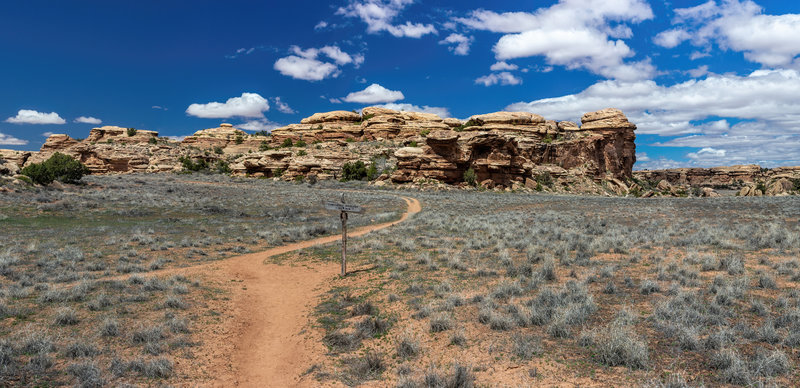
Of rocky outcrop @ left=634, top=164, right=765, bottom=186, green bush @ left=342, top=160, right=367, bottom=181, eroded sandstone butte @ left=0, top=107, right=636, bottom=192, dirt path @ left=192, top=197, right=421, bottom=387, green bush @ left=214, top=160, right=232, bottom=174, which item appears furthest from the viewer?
rocky outcrop @ left=634, top=164, right=765, bottom=186

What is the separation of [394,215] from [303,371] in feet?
71.4

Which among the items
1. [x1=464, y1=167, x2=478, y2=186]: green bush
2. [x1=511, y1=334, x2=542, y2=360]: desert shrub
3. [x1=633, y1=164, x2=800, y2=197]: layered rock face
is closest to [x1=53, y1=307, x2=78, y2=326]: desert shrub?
[x1=511, y1=334, x2=542, y2=360]: desert shrub

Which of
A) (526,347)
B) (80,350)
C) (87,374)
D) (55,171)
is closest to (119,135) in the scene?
(55,171)

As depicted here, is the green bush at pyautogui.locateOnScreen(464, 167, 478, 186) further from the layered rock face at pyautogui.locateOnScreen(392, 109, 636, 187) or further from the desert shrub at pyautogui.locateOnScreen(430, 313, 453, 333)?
the desert shrub at pyautogui.locateOnScreen(430, 313, 453, 333)

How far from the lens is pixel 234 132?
92.7 metres

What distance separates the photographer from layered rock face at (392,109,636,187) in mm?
55656

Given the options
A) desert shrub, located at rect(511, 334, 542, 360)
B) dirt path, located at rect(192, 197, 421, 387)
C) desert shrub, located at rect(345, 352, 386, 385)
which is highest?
desert shrub, located at rect(511, 334, 542, 360)

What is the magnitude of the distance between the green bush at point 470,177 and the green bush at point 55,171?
4843 cm

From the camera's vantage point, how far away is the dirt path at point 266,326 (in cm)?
652

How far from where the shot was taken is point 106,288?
980 centimetres

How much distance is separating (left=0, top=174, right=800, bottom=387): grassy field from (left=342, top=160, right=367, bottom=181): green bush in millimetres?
44471

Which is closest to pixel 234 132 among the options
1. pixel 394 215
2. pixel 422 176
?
pixel 422 176

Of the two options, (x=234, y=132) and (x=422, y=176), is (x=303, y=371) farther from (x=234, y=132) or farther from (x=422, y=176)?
(x=234, y=132)

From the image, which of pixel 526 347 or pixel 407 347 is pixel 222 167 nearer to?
pixel 407 347
